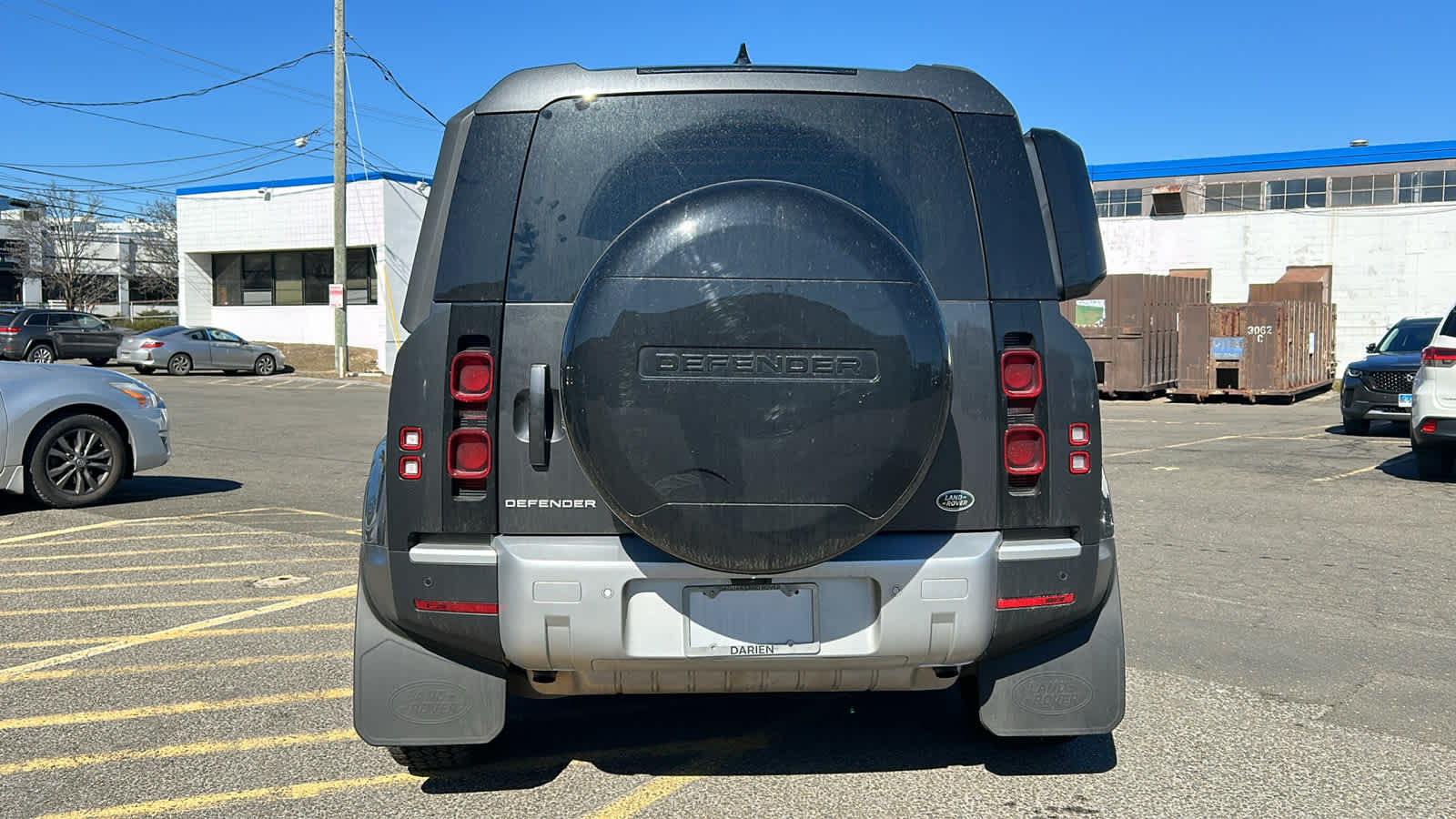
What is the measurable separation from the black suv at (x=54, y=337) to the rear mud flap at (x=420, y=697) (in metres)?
33.8

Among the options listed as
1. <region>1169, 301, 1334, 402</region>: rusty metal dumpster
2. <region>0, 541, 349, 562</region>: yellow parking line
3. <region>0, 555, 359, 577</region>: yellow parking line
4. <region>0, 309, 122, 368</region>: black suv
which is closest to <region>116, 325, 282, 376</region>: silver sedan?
<region>0, 309, 122, 368</region>: black suv

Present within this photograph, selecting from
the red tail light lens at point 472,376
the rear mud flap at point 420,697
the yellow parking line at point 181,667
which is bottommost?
the yellow parking line at point 181,667

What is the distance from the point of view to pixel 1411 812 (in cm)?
348

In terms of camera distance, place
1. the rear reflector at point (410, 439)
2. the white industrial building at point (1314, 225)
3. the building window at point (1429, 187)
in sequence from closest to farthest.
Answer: the rear reflector at point (410, 439)
the white industrial building at point (1314, 225)
the building window at point (1429, 187)

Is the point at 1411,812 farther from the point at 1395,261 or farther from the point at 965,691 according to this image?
the point at 1395,261

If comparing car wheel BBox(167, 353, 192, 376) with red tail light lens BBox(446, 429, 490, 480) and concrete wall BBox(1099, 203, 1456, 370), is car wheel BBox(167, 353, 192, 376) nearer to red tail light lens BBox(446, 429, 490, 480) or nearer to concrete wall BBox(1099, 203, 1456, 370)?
concrete wall BBox(1099, 203, 1456, 370)

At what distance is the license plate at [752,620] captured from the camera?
10.5ft

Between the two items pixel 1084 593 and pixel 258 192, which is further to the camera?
pixel 258 192

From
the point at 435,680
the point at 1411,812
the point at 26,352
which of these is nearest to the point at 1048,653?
the point at 1411,812

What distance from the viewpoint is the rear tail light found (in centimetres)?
1055

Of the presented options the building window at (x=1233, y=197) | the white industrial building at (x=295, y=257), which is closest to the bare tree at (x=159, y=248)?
the white industrial building at (x=295, y=257)

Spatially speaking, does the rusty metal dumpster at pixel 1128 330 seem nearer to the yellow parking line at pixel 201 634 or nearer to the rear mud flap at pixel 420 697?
the yellow parking line at pixel 201 634

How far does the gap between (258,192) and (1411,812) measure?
1637 inches

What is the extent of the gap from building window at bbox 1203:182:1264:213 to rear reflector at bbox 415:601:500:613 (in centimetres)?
4963
